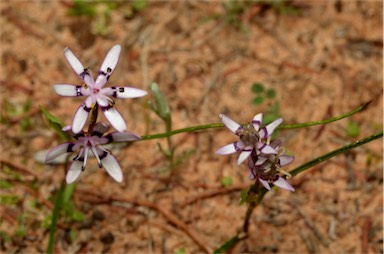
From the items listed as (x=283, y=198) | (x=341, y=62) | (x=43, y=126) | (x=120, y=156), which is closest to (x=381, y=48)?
(x=341, y=62)

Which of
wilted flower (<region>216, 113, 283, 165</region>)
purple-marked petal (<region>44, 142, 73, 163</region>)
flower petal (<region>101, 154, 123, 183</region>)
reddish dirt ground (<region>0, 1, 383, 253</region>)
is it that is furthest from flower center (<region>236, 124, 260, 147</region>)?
reddish dirt ground (<region>0, 1, 383, 253</region>)

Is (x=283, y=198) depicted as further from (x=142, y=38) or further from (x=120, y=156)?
(x=142, y=38)

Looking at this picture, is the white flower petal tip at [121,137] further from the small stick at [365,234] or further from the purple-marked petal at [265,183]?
the small stick at [365,234]

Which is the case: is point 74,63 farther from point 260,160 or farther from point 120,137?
point 260,160

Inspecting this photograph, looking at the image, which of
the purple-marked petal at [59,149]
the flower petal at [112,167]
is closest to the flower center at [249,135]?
the flower petal at [112,167]

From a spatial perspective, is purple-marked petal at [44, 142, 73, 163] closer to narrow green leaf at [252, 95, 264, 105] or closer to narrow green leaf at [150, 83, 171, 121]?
narrow green leaf at [150, 83, 171, 121]

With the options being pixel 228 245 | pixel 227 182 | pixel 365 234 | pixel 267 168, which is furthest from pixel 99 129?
pixel 365 234
